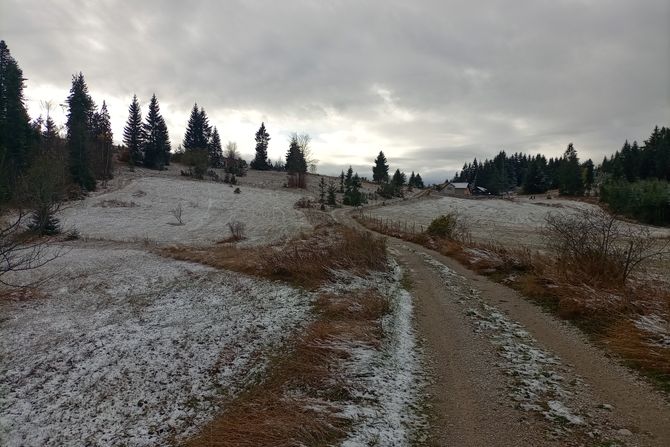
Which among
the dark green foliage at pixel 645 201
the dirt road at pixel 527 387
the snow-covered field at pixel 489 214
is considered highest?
the dark green foliage at pixel 645 201

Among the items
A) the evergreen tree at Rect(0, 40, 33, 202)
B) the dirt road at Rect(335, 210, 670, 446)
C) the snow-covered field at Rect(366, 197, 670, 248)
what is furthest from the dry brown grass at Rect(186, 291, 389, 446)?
the evergreen tree at Rect(0, 40, 33, 202)

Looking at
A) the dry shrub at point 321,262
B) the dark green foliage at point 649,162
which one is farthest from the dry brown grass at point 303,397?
the dark green foliage at point 649,162

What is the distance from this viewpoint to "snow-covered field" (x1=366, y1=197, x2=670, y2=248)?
131 feet

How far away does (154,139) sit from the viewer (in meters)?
72.6

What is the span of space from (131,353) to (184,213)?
122 ft

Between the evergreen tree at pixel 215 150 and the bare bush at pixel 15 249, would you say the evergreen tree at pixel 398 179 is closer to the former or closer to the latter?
the evergreen tree at pixel 215 150

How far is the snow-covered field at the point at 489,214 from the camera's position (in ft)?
131

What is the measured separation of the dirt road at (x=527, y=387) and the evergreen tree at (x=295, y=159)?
225 ft

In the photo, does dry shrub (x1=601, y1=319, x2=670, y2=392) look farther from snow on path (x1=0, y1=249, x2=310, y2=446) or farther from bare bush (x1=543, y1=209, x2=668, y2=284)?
snow on path (x1=0, y1=249, x2=310, y2=446)

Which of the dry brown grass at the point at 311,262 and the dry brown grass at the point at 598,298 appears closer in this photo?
the dry brown grass at the point at 598,298

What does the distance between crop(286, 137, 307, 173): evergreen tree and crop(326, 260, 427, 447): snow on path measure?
68.9 meters

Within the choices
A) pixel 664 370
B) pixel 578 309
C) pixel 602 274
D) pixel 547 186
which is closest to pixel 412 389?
pixel 664 370

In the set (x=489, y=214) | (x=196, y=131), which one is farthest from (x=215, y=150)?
(x=489, y=214)

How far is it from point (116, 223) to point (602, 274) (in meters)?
38.3
